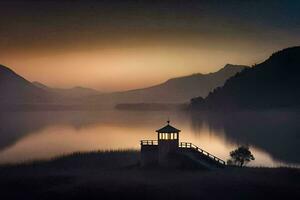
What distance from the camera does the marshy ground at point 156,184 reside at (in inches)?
1959

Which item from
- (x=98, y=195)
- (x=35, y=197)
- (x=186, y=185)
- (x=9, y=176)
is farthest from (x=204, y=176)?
(x=9, y=176)

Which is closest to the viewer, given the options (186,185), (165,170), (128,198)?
(128,198)

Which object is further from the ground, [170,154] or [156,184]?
[170,154]

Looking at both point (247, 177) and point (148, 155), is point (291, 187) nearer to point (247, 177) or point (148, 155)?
point (247, 177)

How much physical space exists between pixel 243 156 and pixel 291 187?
25035 mm

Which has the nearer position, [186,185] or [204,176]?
[186,185]

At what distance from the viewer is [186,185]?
2095 inches

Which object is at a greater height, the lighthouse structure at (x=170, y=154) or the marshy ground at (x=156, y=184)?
the lighthouse structure at (x=170, y=154)

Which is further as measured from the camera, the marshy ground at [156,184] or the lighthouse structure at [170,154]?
the lighthouse structure at [170,154]

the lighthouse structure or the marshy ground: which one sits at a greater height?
the lighthouse structure

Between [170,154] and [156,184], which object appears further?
[170,154]

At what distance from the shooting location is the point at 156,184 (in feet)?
177

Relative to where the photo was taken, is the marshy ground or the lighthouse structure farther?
the lighthouse structure

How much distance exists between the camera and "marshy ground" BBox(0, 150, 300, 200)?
49.8 meters
